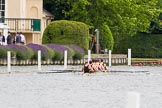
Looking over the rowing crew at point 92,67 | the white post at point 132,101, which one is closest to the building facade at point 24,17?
the rowing crew at point 92,67

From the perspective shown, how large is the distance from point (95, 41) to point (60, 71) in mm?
26067

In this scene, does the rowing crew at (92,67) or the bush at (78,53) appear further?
the bush at (78,53)

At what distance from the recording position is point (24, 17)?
213 feet

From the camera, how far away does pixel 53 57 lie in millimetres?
50344

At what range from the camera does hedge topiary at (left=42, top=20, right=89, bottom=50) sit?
182 ft

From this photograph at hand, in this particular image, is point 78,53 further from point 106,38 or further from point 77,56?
point 106,38

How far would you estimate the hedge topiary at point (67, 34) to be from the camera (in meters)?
55.5

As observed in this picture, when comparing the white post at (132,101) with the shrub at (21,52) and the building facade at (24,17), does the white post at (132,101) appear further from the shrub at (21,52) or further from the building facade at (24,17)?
the building facade at (24,17)

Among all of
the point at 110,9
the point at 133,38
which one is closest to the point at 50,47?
the point at 110,9

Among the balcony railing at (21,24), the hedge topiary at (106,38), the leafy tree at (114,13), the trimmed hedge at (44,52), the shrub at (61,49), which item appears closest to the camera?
the trimmed hedge at (44,52)

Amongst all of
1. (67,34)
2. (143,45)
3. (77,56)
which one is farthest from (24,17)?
(143,45)

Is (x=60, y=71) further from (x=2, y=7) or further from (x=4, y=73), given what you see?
(x=2, y=7)

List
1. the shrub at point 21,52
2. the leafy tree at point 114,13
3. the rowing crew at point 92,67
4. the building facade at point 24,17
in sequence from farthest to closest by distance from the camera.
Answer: the leafy tree at point 114,13 → the building facade at point 24,17 → the shrub at point 21,52 → the rowing crew at point 92,67

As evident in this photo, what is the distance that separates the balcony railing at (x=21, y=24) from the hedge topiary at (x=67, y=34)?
7589 millimetres
